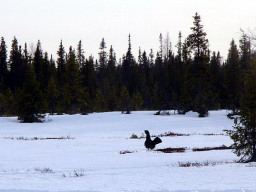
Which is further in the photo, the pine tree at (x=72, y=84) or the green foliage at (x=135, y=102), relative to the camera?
the green foliage at (x=135, y=102)

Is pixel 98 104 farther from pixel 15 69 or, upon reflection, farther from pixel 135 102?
pixel 15 69

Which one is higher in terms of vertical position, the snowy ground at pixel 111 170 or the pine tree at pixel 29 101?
the pine tree at pixel 29 101

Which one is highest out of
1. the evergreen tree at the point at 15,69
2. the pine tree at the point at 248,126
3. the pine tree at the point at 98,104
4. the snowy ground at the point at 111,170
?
the evergreen tree at the point at 15,69

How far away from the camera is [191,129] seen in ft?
109

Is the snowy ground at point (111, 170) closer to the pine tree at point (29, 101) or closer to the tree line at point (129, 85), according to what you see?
the tree line at point (129, 85)

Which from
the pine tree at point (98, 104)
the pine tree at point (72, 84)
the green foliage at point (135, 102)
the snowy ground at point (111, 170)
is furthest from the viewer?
the green foliage at point (135, 102)

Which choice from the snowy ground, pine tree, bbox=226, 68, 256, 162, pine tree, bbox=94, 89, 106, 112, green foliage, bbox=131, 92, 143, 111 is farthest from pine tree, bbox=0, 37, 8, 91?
pine tree, bbox=226, 68, 256, 162

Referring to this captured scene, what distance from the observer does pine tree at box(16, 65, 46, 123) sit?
38875mm

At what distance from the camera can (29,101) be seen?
39.1 meters

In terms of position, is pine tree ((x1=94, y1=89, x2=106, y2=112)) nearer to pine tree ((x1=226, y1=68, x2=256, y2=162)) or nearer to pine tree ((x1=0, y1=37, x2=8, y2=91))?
pine tree ((x1=0, y1=37, x2=8, y2=91))

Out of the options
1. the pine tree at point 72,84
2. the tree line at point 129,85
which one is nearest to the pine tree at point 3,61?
the tree line at point 129,85

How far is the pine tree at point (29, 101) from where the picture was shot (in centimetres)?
3888

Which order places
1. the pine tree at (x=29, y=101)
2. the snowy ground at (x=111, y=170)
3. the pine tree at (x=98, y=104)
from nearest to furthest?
the snowy ground at (x=111, y=170), the pine tree at (x=29, y=101), the pine tree at (x=98, y=104)

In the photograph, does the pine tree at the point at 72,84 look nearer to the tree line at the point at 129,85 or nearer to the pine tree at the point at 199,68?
the tree line at the point at 129,85
